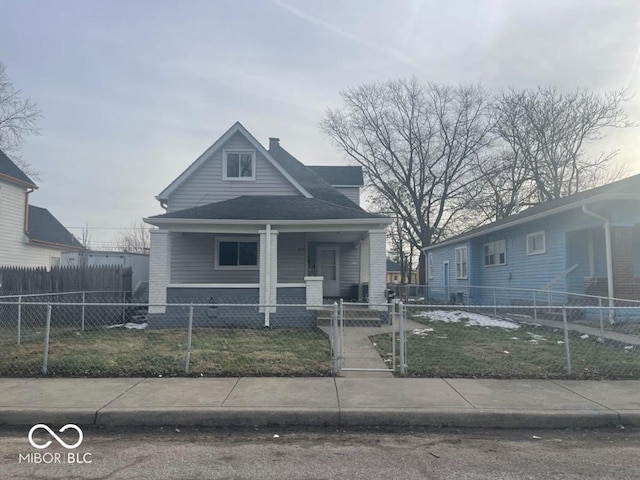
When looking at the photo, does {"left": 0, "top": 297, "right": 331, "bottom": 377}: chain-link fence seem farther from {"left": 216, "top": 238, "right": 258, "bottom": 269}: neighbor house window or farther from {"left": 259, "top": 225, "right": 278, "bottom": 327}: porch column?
{"left": 216, "top": 238, "right": 258, "bottom": 269}: neighbor house window

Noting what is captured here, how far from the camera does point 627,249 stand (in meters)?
13.0

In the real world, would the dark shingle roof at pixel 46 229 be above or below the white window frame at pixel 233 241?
above

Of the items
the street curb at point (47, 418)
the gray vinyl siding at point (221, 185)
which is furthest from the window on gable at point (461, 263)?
the street curb at point (47, 418)

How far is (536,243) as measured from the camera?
1680 cm

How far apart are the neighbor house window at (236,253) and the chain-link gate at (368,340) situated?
14.8 ft

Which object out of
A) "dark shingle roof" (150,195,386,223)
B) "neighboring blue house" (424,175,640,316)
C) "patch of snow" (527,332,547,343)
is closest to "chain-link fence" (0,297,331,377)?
"dark shingle roof" (150,195,386,223)

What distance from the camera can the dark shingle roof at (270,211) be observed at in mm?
14297

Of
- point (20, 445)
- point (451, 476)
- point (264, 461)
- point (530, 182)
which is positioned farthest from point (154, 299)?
point (530, 182)

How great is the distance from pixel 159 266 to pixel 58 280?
4301 mm

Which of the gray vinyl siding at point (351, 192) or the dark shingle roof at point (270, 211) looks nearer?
the dark shingle roof at point (270, 211)

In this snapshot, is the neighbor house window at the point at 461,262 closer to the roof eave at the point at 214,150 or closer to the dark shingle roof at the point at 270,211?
the dark shingle roof at the point at 270,211

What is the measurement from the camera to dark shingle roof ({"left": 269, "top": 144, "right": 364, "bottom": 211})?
19141mm

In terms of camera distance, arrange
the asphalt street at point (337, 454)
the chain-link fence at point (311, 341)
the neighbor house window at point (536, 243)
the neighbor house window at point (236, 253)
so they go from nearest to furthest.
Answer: the asphalt street at point (337, 454), the chain-link fence at point (311, 341), the neighbor house window at point (536, 243), the neighbor house window at point (236, 253)

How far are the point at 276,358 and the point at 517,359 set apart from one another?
14.3ft
